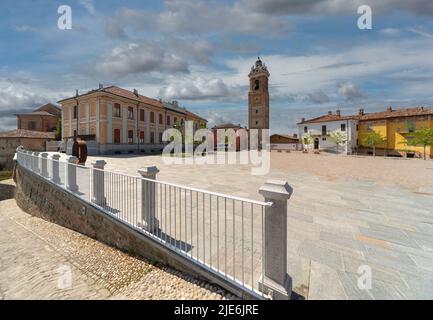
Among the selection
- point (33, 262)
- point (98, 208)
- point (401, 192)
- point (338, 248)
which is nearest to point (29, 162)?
point (33, 262)

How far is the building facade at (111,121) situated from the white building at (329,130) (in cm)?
3026

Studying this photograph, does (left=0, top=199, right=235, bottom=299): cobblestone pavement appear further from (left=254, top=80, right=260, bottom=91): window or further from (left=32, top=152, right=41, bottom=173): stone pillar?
(left=254, top=80, right=260, bottom=91): window

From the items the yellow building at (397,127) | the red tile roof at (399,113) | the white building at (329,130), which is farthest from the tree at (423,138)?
the white building at (329,130)

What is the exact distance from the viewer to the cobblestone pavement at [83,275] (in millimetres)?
2893

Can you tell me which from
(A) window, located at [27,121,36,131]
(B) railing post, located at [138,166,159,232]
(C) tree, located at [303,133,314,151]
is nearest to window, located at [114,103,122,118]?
(A) window, located at [27,121,36,131]

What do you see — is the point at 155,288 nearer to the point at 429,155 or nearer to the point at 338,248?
the point at 338,248

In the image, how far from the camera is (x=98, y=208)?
4.86m

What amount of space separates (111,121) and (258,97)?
3296 centimetres

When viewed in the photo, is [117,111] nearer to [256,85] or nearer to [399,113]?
[256,85]

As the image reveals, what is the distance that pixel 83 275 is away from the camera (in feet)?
12.3

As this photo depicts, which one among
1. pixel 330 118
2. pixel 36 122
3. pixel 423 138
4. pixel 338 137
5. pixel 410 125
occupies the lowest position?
pixel 423 138

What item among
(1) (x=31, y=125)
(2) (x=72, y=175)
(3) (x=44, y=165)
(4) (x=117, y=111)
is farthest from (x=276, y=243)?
(1) (x=31, y=125)

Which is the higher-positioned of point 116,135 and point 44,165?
point 116,135
